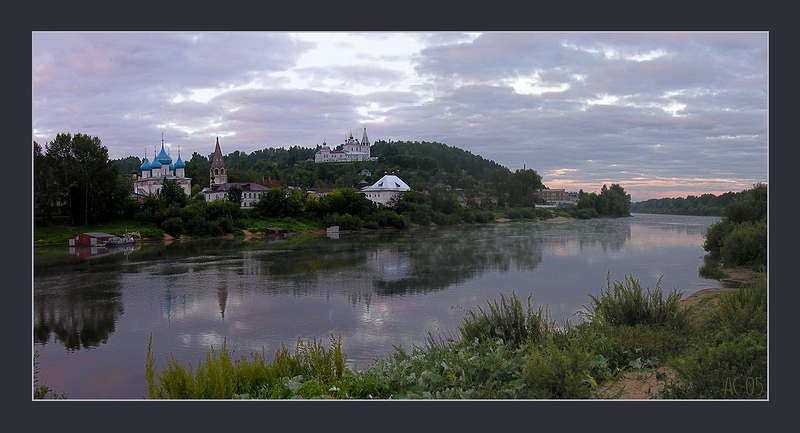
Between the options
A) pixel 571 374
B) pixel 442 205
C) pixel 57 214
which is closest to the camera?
pixel 571 374

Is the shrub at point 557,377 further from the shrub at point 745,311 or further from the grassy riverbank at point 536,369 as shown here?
the shrub at point 745,311

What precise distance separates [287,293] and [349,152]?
50708 mm

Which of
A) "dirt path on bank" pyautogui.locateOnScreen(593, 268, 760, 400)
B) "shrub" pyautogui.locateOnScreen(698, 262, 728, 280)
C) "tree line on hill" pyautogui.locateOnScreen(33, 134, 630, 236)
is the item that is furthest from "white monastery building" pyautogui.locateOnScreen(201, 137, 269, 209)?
"dirt path on bank" pyautogui.locateOnScreen(593, 268, 760, 400)

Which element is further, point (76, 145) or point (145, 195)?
point (145, 195)

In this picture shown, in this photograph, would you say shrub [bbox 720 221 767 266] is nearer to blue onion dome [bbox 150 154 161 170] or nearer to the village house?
the village house

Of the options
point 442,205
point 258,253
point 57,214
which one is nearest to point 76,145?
point 57,214

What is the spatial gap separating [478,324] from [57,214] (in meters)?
10.4

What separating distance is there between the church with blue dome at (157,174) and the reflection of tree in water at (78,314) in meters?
11.9

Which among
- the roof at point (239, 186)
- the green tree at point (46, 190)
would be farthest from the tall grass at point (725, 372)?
the roof at point (239, 186)

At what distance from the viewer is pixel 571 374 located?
3383 mm

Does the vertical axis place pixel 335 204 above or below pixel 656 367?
above

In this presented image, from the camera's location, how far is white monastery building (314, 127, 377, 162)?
57000 mm
